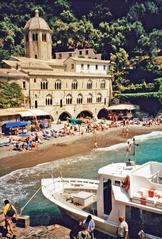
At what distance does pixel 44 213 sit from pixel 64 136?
A: 83.7 feet

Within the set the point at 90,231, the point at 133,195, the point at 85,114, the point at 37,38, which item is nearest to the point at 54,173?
the point at 133,195

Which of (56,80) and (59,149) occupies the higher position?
(56,80)

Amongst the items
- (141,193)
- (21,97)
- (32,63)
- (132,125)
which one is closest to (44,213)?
(141,193)

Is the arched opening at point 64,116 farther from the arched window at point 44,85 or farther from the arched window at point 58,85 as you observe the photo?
the arched window at point 44,85

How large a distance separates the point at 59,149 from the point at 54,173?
9.74m

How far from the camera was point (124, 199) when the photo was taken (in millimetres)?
14734

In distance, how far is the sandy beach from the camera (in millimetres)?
32341

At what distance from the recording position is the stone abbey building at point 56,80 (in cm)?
5284

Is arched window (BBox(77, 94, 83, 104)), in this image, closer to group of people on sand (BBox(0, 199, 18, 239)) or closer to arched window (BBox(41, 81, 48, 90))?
arched window (BBox(41, 81, 48, 90))

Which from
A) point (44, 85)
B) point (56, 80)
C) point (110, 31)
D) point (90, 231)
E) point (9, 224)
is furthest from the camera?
point (110, 31)

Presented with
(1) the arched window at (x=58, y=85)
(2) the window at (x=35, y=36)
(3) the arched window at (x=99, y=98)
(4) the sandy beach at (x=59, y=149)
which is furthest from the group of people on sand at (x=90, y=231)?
(2) the window at (x=35, y=36)

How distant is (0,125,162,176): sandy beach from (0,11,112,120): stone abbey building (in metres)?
10.7

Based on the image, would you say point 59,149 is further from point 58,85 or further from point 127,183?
point 127,183

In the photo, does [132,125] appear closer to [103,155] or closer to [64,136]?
[64,136]
